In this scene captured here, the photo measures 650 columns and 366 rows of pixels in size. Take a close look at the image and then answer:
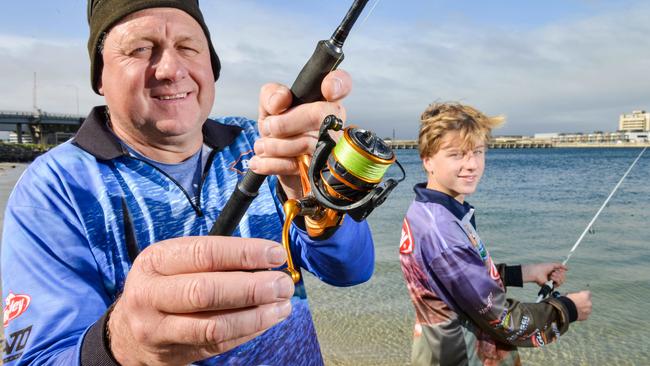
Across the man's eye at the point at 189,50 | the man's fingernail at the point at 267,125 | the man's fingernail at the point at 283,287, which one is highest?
the man's eye at the point at 189,50

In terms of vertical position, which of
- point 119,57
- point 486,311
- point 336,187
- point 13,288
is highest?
point 119,57

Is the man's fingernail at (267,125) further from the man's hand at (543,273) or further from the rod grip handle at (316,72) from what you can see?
the man's hand at (543,273)

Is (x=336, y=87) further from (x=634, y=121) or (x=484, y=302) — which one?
(x=634, y=121)

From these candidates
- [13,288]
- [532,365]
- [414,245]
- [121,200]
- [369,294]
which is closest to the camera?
[13,288]

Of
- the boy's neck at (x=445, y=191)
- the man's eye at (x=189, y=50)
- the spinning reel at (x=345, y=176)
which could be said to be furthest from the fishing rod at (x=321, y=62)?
the boy's neck at (x=445, y=191)

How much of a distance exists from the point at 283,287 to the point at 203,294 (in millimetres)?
183

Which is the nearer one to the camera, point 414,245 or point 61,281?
point 61,281

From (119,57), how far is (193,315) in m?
1.35

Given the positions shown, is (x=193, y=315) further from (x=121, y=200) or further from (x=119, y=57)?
(x=119, y=57)

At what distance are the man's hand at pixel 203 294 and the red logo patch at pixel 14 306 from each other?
64 cm

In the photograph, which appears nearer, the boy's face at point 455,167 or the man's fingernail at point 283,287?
the man's fingernail at point 283,287

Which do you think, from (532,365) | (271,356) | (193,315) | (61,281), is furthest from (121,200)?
(532,365)

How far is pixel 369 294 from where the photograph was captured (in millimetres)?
8242

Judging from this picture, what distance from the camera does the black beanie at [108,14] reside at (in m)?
1.82
